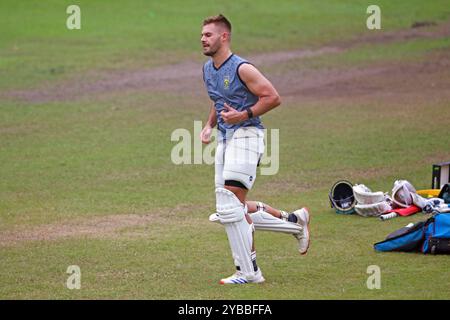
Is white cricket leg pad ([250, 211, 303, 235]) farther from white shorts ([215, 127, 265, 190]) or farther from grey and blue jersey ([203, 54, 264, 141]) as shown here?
grey and blue jersey ([203, 54, 264, 141])

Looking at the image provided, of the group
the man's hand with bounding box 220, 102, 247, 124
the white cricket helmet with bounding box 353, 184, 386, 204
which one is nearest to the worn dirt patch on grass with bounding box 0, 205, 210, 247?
the white cricket helmet with bounding box 353, 184, 386, 204

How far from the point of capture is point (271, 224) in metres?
10.1

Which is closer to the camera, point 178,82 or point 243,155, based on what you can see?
point 243,155

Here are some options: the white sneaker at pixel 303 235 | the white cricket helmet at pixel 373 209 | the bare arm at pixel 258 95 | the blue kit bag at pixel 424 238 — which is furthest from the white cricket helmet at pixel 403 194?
the bare arm at pixel 258 95

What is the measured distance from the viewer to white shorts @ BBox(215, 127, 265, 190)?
31.0 ft

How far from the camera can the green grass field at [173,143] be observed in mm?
10125

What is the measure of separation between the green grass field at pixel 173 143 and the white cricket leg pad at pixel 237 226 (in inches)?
11.5

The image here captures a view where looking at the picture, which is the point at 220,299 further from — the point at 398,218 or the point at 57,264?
the point at 398,218

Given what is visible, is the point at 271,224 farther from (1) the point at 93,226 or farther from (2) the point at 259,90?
(1) the point at 93,226

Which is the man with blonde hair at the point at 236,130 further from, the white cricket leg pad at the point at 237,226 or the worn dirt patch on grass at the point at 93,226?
the worn dirt patch on grass at the point at 93,226

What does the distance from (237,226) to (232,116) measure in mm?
996

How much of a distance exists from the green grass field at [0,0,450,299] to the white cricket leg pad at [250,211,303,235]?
40cm

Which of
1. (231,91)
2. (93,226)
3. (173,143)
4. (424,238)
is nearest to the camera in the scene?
(231,91)

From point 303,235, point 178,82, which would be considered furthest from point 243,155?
point 178,82
